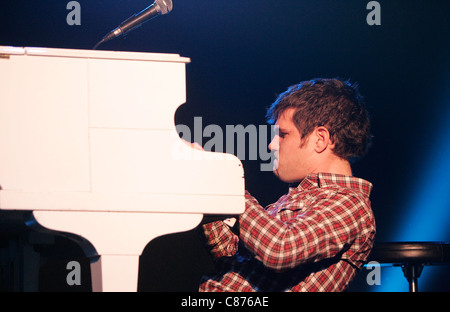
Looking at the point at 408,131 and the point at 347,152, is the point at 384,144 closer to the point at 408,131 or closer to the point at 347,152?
the point at 408,131

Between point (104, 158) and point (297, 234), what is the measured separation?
54cm

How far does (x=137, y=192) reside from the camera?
122 centimetres

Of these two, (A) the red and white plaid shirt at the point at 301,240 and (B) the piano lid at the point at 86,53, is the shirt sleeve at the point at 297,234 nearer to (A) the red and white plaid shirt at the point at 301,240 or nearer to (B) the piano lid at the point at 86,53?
Answer: (A) the red and white plaid shirt at the point at 301,240

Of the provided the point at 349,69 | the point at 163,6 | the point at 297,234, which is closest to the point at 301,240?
the point at 297,234

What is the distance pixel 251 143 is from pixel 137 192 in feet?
5.70

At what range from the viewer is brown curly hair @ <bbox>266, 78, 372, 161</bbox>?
1.83m

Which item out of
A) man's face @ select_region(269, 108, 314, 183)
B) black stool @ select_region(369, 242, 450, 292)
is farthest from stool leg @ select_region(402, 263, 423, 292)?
man's face @ select_region(269, 108, 314, 183)

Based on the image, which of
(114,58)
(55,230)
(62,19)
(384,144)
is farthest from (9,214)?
(384,144)

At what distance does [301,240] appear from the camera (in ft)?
4.65

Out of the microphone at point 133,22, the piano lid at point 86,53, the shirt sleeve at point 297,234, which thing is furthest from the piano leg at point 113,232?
the microphone at point 133,22

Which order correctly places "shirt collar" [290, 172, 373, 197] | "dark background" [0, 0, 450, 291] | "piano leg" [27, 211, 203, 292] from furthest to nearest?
1. "dark background" [0, 0, 450, 291]
2. "shirt collar" [290, 172, 373, 197]
3. "piano leg" [27, 211, 203, 292]

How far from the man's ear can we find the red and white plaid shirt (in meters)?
0.11

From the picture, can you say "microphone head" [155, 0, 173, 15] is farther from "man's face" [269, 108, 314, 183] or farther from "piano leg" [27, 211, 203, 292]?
"piano leg" [27, 211, 203, 292]

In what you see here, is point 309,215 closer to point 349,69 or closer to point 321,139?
point 321,139
